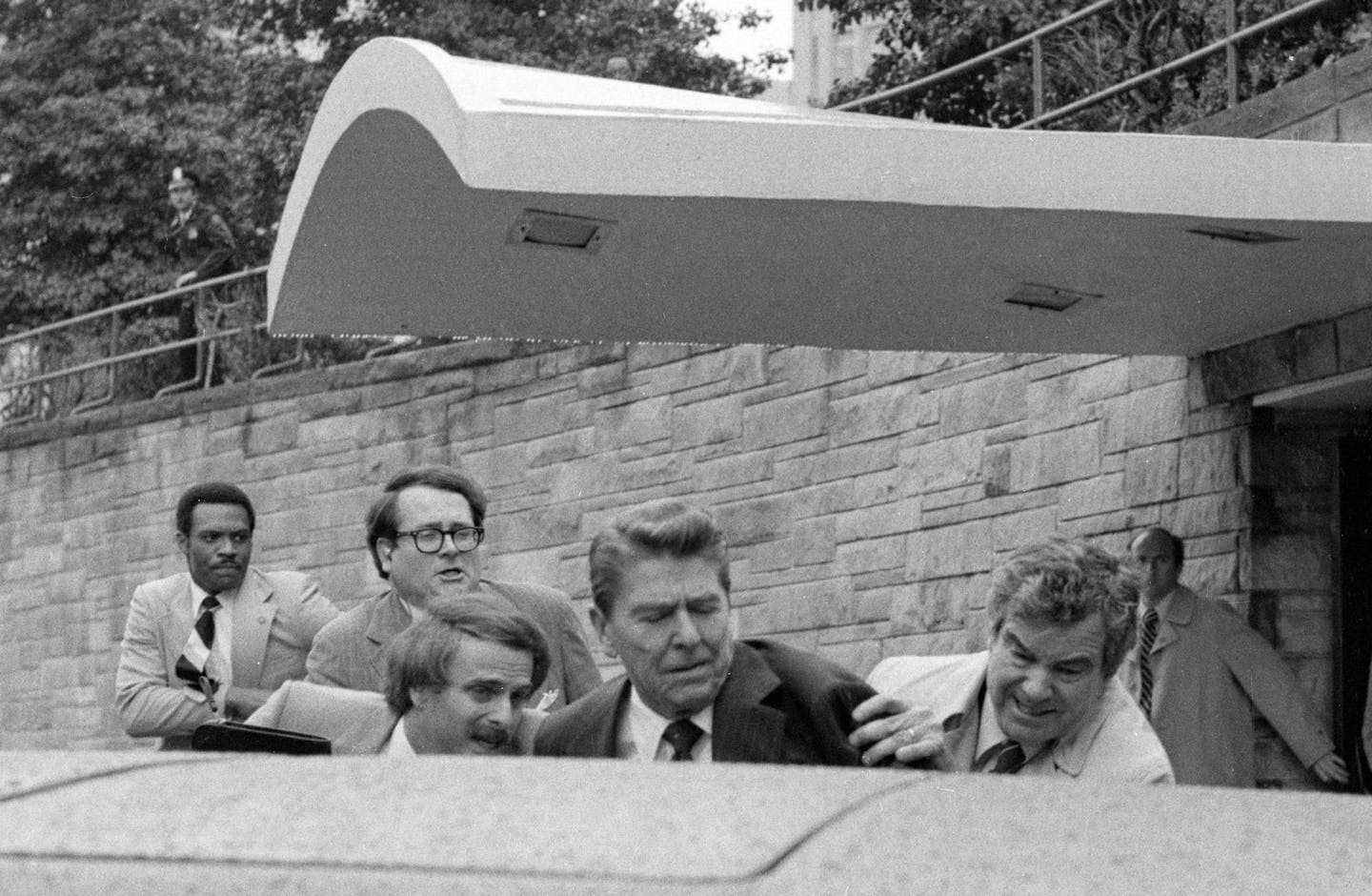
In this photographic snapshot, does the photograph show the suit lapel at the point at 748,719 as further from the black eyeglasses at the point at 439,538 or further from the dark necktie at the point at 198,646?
the dark necktie at the point at 198,646

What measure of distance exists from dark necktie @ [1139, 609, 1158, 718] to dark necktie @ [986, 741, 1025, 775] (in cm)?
457

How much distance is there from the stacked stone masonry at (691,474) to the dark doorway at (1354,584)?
0.39 ft

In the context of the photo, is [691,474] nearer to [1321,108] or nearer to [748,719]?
[1321,108]

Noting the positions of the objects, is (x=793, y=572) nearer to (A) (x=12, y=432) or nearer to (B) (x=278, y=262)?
(B) (x=278, y=262)

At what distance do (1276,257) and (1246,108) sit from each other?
1871 millimetres

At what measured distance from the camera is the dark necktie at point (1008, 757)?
427 centimetres

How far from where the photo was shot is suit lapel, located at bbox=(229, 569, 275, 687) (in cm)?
656

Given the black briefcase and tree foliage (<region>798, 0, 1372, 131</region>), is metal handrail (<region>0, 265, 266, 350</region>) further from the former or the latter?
the black briefcase

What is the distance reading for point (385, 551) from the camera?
566 centimetres

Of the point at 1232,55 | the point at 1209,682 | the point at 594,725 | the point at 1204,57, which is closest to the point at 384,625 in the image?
the point at 594,725

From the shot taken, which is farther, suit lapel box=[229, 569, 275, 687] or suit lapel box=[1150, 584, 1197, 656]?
suit lapel box=[1150, 584, 1197, 656]

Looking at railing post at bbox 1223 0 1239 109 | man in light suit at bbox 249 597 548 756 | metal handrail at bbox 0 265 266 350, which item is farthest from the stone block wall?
metal handrail at bbox 0 265 266 350

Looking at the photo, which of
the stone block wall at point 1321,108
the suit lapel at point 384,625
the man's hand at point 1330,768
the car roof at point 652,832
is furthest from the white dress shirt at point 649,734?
the man's hand at point 1330,768

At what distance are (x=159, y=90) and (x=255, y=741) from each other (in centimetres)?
2480
